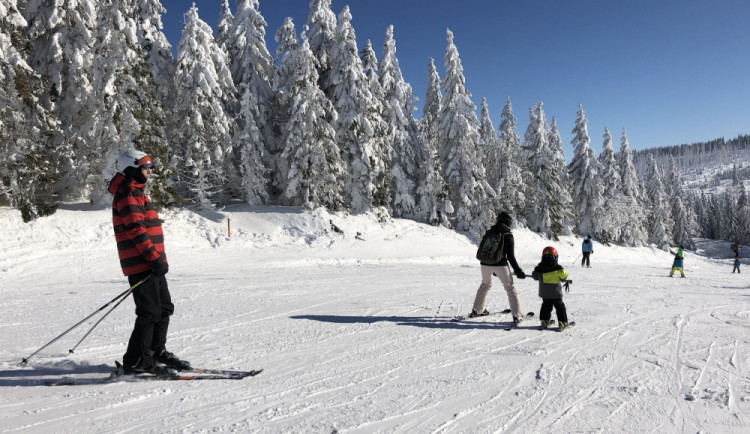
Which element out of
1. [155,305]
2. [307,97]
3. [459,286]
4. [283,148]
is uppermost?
[307,97]

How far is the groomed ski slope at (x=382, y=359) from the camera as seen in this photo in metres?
3.35

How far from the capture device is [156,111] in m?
18.2

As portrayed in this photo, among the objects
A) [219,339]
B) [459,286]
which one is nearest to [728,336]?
[459,286]

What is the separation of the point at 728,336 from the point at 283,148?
21.0 meters

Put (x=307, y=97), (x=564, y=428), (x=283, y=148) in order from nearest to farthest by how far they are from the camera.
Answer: (x=564, y=428) → (x=307, y=97) → (x=283, y=148)

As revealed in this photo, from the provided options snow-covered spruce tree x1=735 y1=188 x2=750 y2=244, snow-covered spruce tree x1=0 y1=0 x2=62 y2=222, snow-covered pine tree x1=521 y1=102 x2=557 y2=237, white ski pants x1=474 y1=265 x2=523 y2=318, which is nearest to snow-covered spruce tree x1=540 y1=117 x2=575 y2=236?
snow-covered pine tree x1=521 y1=102 x2=557 y2=237

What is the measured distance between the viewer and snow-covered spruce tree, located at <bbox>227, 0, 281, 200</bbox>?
22.4 meters

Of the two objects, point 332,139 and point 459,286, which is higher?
point 332,139

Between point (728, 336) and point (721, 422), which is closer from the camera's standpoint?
point (721, 422)

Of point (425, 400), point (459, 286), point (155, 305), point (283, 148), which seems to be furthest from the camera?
point (283, 148)

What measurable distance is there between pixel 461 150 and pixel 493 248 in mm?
22180

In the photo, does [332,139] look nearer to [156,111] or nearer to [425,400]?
[156,111]

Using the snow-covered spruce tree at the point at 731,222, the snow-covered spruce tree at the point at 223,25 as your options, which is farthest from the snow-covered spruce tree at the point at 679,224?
the snow-covered spruce tree at the point at 223,25

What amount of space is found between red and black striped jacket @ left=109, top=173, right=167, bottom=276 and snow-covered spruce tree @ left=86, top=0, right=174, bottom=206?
14267 mm
